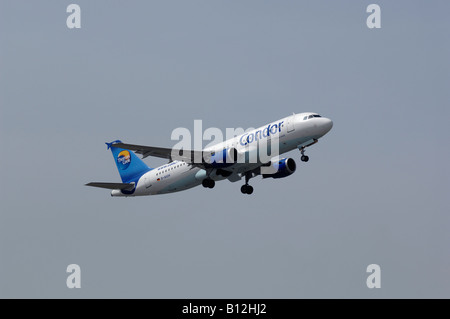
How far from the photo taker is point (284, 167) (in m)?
74.1

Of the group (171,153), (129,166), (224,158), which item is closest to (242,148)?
(224,158)

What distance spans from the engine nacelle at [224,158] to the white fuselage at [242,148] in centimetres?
94

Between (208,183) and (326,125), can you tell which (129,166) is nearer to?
(208,183)

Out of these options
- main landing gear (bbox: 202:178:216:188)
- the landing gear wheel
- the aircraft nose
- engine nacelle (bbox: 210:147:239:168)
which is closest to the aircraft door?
→ the aircraft nose

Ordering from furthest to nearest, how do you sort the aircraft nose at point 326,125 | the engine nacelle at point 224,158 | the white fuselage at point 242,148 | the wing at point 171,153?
1. the wing at point 171,153
2. the engine nacelle at point 224,158
3. the white fuselage at point 242,148
4. the aircraft nose at point 326,125

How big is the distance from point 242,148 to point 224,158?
170cm

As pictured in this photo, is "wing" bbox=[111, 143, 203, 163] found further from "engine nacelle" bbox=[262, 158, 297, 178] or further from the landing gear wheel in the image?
"engine nacelle" bbox=[262, 158, 297, 178]

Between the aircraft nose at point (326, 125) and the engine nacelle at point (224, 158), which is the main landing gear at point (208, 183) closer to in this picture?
the engine nacelle at point (224, 158)

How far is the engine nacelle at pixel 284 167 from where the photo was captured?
74062mm

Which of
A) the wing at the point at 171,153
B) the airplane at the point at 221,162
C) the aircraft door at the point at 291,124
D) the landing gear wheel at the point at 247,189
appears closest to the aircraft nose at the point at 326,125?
the airplane at the point at 221,162
